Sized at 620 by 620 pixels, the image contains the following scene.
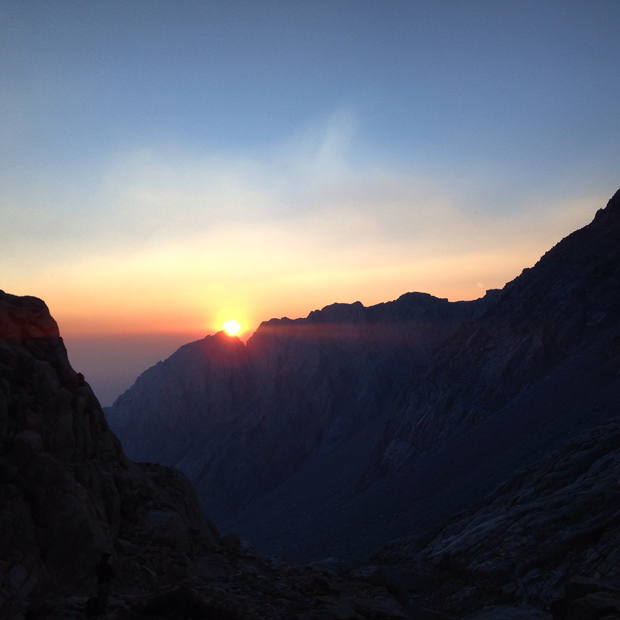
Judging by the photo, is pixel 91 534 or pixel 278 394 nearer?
pixel 91 534

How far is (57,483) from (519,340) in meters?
51.7

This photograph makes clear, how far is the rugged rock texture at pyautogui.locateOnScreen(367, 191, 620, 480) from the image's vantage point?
55.6m

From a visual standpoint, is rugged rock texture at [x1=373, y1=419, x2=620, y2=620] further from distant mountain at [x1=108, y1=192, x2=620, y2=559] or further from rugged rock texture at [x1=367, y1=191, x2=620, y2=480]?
rugged rock texture at [x1=367, y1=191, x2=620, y2=480]

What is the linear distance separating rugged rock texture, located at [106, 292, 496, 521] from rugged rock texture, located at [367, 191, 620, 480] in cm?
1418

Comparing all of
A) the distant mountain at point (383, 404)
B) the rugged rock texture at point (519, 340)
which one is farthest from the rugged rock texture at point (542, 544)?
the rugged rock texture at point (519, 340)

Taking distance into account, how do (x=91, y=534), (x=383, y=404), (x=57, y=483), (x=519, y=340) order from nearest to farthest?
(x=91, y=534)
(x=57, y=483)
(x=519, y=340)
(x=383, y=404)

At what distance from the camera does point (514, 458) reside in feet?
125

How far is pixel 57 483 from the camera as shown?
50.2 feet

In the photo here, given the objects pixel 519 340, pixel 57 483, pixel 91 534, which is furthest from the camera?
pixel 519 340

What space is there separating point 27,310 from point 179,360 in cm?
9321

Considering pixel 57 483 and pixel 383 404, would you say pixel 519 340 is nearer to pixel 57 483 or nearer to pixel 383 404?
pixel 383 404

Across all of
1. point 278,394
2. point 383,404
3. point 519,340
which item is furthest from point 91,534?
point 278,394

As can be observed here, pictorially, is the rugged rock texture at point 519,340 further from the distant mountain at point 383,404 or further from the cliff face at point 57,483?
the cliff face at point 57,483

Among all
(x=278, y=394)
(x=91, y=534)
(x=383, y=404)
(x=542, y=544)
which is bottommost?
(x=542, y=544)
